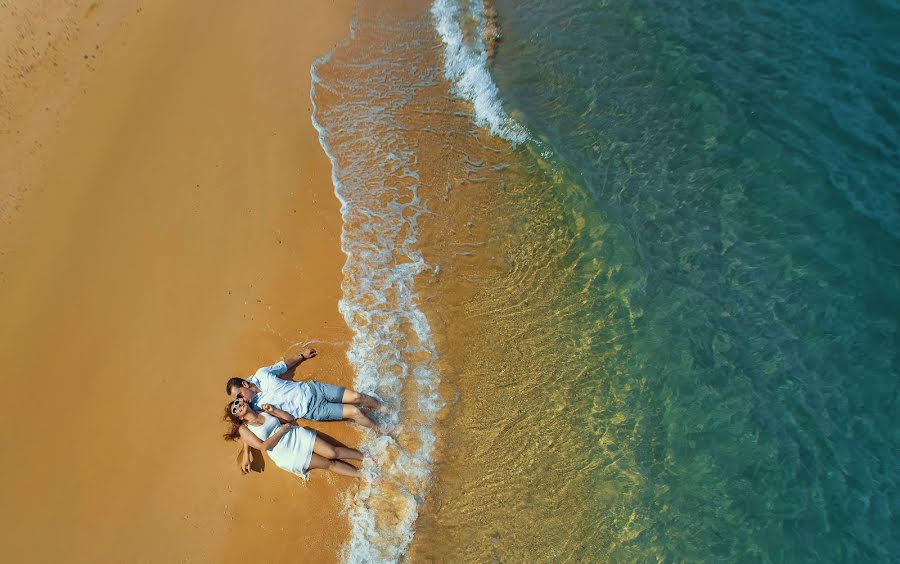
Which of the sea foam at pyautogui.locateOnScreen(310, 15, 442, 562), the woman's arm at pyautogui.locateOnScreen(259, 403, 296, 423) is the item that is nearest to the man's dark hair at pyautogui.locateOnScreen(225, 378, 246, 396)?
the woman's arm at pyautogui.locateOnScreen(259, 403, 296, 423)

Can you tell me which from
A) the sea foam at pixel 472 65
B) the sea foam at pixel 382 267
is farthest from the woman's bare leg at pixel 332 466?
the sea foam at pixel 472 65

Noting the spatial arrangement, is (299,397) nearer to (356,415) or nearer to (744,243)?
Answer: (356,415)

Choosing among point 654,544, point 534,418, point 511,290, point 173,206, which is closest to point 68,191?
point 173,206

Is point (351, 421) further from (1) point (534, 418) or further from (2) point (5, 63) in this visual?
(2) point (5, 63)

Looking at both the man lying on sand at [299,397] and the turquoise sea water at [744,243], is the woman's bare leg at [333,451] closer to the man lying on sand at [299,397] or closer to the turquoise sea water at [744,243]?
the man lying on sand at [299,397]

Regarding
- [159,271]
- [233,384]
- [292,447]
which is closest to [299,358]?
[233,384]

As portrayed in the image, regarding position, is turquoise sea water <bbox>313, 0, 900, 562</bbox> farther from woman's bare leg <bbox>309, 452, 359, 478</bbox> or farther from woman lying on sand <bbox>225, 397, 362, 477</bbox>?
woman lying on sand <bbox>225, 397, 362, 477</bbox>
